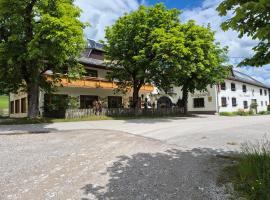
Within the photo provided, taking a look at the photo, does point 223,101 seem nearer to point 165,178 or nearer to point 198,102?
point 198,102

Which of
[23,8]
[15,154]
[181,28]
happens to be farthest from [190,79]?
[15,154]

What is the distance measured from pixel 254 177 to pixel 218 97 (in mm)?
37101

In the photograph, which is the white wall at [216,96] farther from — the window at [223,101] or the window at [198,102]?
the window at [223,101]

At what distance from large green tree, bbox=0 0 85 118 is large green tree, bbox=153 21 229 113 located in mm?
7625

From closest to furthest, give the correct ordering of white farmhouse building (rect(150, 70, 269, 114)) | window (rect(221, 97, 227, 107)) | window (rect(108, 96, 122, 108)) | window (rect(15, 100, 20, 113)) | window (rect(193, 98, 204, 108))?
window (rect(15, 100, 20, 113)), window (rect(108, 96, 122, 108)), white farmhouse building (rect(150, 70, 269, 114)), window (rect(193, 98, 204, 108)), window (rect(221, 97, 227, 107))

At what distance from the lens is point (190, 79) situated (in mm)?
31922

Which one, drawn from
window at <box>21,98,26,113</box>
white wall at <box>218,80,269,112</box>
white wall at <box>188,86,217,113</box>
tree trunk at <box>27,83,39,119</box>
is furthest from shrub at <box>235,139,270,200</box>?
white wall at <box>218,80,269,112</box>

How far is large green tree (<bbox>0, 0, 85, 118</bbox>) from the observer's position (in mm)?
16516

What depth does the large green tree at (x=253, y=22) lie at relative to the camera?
14.7 ft

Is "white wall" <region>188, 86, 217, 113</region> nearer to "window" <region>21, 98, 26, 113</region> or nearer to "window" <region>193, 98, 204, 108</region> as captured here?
"window" <region>193, 98, 204, 108</region>

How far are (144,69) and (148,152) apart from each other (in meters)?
17.1

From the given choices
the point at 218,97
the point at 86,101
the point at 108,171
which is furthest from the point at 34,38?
the point at 218,97

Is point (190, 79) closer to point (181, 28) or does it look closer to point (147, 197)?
point (181, 28)

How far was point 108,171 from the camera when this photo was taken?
7.14 meters
